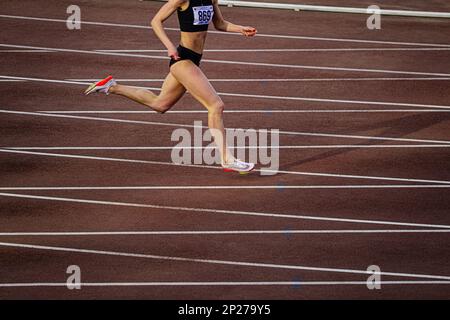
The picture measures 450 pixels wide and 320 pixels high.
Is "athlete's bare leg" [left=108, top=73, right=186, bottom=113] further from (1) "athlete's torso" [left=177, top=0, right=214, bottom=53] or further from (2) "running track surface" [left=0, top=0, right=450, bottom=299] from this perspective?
(2) "running track surface" [left=0, top=0, right=450, bottom=299]

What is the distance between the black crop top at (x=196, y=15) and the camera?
37.8 ft

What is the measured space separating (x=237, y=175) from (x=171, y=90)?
3.86 feet

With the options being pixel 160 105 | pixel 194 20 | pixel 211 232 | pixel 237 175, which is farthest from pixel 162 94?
pixel 211 232

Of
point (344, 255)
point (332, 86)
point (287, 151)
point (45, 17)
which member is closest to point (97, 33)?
point (45, 17)

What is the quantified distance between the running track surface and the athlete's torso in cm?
147

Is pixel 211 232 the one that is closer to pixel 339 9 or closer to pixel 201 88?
pixel 201 88

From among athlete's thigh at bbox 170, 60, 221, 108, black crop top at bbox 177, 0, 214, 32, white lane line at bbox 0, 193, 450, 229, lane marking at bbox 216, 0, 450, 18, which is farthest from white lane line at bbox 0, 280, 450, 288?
lane marking at bbox 216, 0, 450, 18

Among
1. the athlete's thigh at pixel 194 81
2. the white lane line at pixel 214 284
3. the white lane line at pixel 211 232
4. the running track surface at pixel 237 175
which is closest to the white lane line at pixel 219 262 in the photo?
the running track surface at pixel 237 175

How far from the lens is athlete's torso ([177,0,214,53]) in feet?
37.8

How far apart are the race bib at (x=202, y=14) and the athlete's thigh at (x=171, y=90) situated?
2.35 feet

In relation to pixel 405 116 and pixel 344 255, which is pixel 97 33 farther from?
pixel 344 255

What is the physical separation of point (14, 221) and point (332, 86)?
5561 millimetres

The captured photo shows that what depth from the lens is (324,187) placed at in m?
11.7

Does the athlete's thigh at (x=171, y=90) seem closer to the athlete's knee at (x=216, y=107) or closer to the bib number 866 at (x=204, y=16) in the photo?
the athlete's knee at (x=216, y=107)
